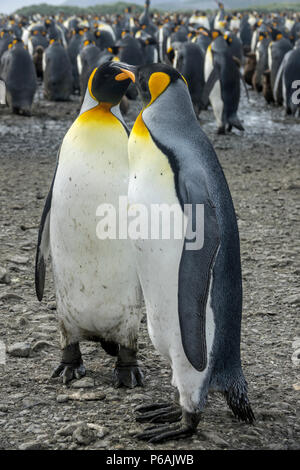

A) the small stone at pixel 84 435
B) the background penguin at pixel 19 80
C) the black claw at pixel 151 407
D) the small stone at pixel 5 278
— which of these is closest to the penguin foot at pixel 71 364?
the black claw at pixel 151 407

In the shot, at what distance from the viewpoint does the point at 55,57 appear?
12.9m

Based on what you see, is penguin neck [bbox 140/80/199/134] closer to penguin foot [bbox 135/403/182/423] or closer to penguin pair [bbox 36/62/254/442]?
penguin pair [bbox 36/62/254/442]

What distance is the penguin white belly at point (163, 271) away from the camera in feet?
7.86

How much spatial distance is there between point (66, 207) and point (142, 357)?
88cm

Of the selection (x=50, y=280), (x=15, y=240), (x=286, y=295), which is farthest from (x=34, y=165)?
(x=286, y=295)

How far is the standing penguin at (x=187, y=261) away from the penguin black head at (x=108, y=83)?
0.34m

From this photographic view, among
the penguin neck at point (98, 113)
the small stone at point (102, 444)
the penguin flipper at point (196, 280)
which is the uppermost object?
the penguin neck at point (98, 113)

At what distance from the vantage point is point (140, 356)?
3314 mm

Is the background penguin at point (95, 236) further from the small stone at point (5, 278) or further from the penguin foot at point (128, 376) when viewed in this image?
the small stone at point (5, 278)

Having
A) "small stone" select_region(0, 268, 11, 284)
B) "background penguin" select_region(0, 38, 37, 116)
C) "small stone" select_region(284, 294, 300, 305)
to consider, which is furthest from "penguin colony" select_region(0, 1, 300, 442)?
"background penguin" select_region(0, 38, 37, 116)

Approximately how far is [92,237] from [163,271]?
52cm

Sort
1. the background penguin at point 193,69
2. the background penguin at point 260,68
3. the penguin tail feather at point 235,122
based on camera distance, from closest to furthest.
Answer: the penguin tail feather at point 235,122 < the background penguin at point 193,69 < the background penguin at point 260,68

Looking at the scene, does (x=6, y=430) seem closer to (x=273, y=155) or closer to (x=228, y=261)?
(x=228, y=261)

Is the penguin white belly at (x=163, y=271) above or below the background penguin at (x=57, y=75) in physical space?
above
